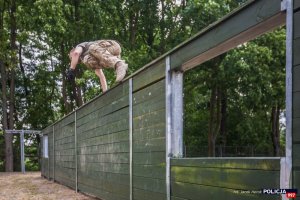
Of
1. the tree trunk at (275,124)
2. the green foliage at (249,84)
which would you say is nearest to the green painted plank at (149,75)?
the green foliage at (249,84)

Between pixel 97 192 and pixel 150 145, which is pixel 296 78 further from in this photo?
pixel 97 192

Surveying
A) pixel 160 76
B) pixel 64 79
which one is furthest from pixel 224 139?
pixel 160 76

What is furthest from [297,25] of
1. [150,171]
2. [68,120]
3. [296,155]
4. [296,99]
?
[68,120]

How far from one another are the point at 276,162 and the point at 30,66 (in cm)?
2589

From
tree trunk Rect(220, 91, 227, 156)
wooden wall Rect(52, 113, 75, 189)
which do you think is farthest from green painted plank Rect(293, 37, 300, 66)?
tree trunk Rect(220, 91, 227, 156)

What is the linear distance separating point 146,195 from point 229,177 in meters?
2.00

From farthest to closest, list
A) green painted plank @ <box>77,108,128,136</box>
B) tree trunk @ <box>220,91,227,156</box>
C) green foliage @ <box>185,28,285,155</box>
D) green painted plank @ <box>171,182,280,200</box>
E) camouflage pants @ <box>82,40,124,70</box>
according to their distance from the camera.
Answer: tree trunk @ <box>220,91,227,156</box>
green foliage @ <box>185,28,285,155</box>
camouflage pants @ <box>82,40,124,70</box>
green painted plank @ <box>77,108,128,136</box>
green painted plank @ <box>171,182,280,200</box>

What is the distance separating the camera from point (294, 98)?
2.49 m

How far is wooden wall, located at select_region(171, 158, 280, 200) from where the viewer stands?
Answer: 8.84 feet

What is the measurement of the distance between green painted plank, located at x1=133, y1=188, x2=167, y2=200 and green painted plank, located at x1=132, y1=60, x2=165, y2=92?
48.2 inches

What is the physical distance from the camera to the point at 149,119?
16.2ft

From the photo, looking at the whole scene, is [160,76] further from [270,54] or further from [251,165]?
[270,54]

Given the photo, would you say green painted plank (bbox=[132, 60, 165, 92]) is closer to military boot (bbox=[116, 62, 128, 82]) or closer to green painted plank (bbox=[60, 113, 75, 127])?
military boot (bbox=[116, 62, 128, 82])

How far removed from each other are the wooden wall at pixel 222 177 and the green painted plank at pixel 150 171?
28 centimetres
